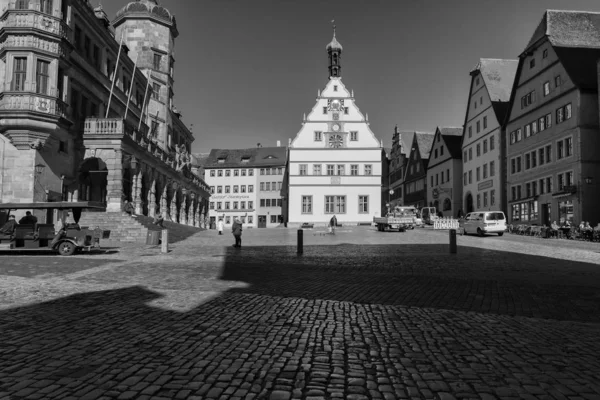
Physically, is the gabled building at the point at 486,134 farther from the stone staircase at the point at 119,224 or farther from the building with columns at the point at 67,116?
the stone staircase at the point at 119,224

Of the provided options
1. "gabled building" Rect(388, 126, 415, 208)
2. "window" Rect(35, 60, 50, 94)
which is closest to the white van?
"window" Rect(35, 60, 50, 94)

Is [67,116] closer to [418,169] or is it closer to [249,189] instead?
[418,169]

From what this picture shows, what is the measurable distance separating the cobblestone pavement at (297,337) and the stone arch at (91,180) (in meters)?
18.6

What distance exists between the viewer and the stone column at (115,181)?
1042 inches

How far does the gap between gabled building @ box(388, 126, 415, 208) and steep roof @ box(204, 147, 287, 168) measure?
68.6ft

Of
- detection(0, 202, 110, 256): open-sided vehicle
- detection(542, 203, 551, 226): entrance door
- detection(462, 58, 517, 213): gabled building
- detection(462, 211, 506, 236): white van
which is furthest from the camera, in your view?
detection(462, 58, 517, 213): gabled building

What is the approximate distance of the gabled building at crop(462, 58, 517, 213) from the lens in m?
45.4

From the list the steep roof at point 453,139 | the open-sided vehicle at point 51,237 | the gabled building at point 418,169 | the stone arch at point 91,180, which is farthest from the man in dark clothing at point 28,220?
the gabled building at point 418,169

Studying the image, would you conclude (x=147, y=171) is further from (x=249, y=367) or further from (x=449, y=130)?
(x=449, y=130)

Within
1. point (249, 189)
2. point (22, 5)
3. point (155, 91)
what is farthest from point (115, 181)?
point (249, 189)

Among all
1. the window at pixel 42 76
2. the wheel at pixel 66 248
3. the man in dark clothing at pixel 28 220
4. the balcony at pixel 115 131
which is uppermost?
the window at pixel 42 76

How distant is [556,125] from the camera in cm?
3547

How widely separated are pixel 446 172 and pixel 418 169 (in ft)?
37.8

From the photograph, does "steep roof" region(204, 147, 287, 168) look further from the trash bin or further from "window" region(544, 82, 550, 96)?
the trash bin
